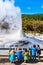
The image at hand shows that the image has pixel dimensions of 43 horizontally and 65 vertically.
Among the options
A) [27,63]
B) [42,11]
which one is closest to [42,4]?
[42,11]

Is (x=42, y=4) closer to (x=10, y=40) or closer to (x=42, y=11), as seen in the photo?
(x=42, y=11)

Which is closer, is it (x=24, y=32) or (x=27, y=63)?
(x=27, y=63)

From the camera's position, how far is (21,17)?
33.2ft

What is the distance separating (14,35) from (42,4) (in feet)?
6.33

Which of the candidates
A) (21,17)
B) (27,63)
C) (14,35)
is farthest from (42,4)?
(27,63)

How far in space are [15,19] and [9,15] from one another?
0.34 metres

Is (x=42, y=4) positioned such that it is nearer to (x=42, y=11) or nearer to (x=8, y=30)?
(x=42, y=11)

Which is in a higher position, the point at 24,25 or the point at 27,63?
the point at 24,25

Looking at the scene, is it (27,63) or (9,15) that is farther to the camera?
(9,15)

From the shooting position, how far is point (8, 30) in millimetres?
10219

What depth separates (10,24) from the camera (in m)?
10.2

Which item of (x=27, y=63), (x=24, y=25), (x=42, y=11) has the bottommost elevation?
(x=27, y=63)

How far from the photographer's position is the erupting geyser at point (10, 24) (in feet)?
33.3

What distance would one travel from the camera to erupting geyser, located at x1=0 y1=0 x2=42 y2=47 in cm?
1015
